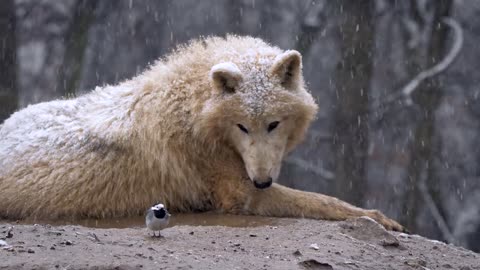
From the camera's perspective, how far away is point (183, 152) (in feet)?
27.8

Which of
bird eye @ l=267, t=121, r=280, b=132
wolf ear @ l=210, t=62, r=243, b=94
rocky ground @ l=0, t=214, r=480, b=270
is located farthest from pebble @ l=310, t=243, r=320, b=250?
wolf ear @ l=210, t=62, r=243, b=94

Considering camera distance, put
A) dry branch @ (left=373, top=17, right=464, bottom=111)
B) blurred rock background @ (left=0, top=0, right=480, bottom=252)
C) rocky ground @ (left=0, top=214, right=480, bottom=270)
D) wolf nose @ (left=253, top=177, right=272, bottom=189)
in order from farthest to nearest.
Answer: dry branch @ (left=373, top=17, right=464, bottom=111) → blurred rock background @ (left=0, top=0, right=480, bottom=252) → wolf nose @ (left=253, top=177, right=272, bottom=189) → rocky ground @ (left=0, top=214, right=480, bottom=270)

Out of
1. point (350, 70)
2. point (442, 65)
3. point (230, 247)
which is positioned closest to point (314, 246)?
point (230, 247)

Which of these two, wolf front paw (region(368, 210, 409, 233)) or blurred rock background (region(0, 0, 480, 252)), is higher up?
blurred rock background (region(0, 0, 480, 252))

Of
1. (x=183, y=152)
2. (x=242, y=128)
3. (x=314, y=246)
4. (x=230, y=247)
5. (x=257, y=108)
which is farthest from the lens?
(x=183, y=152)

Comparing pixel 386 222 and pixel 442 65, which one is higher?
pixel 442 65

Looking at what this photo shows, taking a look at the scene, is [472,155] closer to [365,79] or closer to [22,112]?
[365,79]

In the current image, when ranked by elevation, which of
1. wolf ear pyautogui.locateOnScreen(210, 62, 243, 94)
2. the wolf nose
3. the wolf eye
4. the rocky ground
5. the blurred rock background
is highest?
the blurred rock background

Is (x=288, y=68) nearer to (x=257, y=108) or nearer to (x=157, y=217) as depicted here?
(x=257, y=108)

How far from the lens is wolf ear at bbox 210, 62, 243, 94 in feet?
26.6

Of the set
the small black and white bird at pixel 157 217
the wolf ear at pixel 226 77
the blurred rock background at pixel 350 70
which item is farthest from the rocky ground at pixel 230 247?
the blurred rock background at pixel 350 70

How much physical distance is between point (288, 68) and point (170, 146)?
1210mm

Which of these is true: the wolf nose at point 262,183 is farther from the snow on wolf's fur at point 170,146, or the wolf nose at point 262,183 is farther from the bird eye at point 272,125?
the bird eye at point 272,125

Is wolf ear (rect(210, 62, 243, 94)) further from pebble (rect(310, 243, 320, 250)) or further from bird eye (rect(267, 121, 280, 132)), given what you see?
pebble (rect(310, 243, 320, 250))
